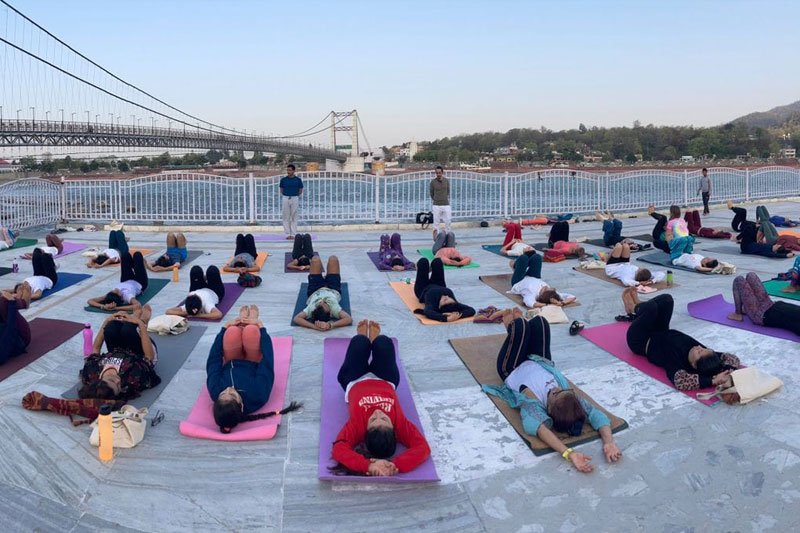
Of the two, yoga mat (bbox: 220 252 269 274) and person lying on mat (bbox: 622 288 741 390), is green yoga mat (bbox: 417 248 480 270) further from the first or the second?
person lying on mat (bbox: 622 288 741 390)

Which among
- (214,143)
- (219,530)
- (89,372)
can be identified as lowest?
(219,530)

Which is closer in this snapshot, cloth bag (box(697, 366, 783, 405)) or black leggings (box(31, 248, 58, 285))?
cloth bag (box(697, 366, 783, 405))

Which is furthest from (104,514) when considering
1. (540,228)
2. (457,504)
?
(540,228)

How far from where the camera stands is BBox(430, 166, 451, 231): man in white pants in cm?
1310

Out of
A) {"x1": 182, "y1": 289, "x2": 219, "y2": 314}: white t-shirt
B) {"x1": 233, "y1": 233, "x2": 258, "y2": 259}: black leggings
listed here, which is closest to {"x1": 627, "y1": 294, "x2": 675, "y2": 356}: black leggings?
{"x1": 182, "y1": 289, "x2": 219, "y2": 314}: white t-shirt

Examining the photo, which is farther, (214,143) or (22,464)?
(214,143)

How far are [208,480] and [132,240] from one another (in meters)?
10.4

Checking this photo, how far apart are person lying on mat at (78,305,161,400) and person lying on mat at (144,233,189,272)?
3948mm

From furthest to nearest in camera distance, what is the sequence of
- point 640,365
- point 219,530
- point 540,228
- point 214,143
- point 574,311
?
point 214,143 → point 540,228 → point 574,311 → point 640,365 → point 219,530

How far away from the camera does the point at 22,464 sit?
3939mm

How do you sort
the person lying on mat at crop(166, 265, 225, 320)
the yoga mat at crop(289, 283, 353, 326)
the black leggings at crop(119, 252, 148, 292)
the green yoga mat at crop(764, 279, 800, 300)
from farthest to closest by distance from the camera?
the black leggings at crop(119, 252, 148, 292), the green yoga mat at crop(764, 279, 800, 300), the yoga mat at crop(289, 283, 353, 326), the person lying on mat at crop(166, 265, 225, 320)

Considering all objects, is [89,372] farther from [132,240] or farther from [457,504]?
[132,240]

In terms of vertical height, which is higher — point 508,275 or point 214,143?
point 214,143

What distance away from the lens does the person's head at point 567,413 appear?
4.27 metres
